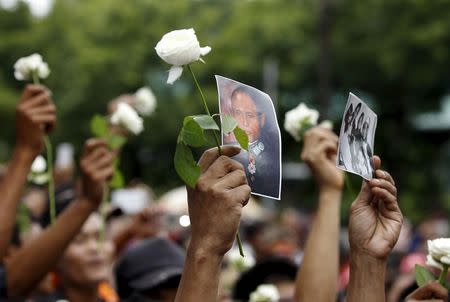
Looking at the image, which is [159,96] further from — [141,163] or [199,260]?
[199,260]

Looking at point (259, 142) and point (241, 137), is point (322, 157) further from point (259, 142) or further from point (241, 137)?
point (241, 137)

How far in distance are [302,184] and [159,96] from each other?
6407 mm

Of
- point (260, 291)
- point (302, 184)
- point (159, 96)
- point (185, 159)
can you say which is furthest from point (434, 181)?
point (185, 159)

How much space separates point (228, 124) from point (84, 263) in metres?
2.61

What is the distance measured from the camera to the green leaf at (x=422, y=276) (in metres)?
3.42

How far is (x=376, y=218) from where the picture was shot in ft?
11.5

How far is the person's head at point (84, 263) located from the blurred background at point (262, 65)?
82.3 ft

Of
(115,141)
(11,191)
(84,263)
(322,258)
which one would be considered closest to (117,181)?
(115,141)

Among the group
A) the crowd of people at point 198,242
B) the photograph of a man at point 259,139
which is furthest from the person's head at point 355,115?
the photograph of a man at point 259,139

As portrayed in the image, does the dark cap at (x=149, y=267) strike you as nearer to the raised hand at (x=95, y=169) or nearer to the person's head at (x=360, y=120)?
the raised hand at (x=95, y=169)

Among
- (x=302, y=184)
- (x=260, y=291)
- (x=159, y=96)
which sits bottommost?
(x=302, y=184)

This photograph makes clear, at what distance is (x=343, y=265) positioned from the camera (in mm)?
10938

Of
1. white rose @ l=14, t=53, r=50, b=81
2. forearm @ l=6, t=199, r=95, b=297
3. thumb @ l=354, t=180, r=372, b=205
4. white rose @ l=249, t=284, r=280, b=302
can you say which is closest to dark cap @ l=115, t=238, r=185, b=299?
white rose @ l=249, t=284, r=280, b=302

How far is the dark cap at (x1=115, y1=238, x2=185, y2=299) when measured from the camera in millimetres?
5059
